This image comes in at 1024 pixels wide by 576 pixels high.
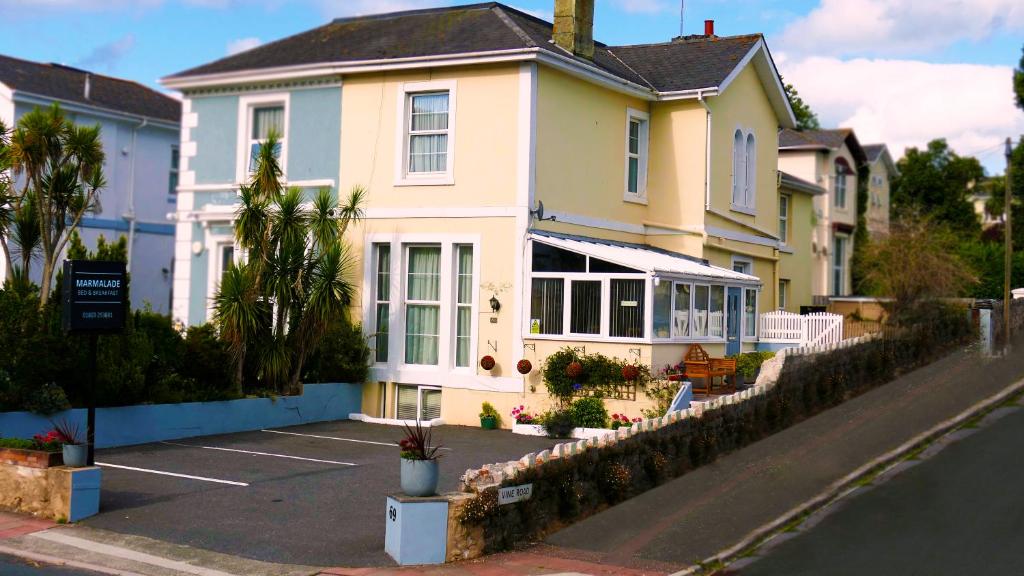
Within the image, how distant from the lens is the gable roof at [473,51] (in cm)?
2039

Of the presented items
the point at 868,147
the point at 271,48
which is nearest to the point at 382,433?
the point at 271,48

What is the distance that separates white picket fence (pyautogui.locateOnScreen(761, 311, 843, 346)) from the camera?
24453mm

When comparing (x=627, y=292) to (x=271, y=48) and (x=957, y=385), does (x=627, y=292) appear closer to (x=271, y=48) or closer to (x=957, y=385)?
(x=957, y=385)

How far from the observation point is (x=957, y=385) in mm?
19422

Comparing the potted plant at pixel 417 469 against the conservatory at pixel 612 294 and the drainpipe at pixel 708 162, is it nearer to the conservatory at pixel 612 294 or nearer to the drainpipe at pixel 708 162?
the conservatory at pixel 612 294

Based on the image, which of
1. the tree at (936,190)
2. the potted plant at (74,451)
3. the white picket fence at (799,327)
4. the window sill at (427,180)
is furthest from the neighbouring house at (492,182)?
the tree at (936,190)

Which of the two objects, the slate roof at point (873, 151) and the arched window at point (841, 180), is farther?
the slate roof at point (873, 151)

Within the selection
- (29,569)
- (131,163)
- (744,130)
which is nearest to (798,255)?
(744,130)

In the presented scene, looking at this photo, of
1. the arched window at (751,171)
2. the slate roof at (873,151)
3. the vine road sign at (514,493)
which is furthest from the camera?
the slate roof at (873,151)

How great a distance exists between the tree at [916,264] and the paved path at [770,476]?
6983 mm

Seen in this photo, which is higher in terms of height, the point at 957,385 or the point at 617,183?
the point at 617,183

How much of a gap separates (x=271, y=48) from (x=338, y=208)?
487 centimetres

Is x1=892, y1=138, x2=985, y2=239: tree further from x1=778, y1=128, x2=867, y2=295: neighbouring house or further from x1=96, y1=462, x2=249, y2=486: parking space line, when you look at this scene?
x1=96, y1=462, x2=249, y2=486: parking space line

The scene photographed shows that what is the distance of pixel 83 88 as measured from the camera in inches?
1267
